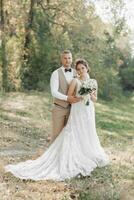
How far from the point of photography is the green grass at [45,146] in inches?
309

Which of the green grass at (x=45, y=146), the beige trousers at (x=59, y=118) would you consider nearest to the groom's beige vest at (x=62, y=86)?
the beige trousers at (x=59, y=118)

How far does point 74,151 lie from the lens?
9055 mm

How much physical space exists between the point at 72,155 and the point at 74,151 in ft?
0.30

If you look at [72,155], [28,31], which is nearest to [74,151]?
[72,155]

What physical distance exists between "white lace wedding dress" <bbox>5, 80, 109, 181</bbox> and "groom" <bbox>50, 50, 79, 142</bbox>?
16 centimetres

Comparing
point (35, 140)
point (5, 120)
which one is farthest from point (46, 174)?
point (5, 120)

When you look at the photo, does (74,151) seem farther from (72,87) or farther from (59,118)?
(72,87)

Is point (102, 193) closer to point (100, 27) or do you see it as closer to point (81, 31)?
point (81, 31)

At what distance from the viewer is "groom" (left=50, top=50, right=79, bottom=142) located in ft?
29.4

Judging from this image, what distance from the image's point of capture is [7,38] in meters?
26.5

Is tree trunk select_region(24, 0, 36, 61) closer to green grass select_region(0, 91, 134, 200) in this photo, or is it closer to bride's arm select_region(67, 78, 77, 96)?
green grass select_region(0, 91, 134, 200)

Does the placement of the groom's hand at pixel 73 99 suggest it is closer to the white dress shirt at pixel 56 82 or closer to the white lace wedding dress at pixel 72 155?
the white dress shirt at pixel 56 82

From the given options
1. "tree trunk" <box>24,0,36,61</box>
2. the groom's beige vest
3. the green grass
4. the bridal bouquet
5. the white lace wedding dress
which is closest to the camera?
the green grass

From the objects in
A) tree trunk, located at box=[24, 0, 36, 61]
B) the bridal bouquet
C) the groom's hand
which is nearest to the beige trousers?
the groom's hand
